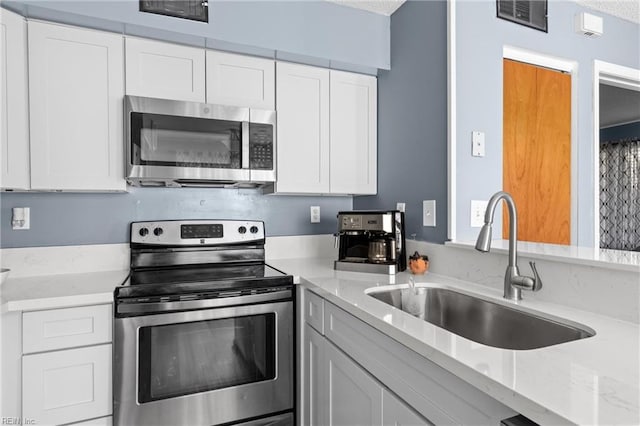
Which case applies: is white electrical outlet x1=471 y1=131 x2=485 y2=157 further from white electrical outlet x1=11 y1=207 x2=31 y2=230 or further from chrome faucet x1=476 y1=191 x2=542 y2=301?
white electrical outlet x1=11 y1=207 x2=31 y2=230

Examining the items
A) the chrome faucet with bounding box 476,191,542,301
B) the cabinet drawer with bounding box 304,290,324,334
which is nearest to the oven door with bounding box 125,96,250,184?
the cabinet drawer with bounding box 304,290,324,334

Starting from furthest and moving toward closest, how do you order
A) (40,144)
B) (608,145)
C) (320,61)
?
(608,145), (320,61), (40,144)

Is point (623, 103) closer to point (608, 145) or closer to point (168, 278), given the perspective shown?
point (608, 145)

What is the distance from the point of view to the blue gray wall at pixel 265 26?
1.74 meters

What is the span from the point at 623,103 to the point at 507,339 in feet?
12.6

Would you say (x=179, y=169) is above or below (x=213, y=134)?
below

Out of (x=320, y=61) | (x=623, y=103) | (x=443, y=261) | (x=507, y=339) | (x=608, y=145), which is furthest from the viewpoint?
(x=608, y=145)

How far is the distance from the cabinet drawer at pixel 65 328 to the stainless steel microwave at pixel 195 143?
0.66 meters

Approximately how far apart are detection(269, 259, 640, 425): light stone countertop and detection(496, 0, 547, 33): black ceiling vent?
60.9 inches

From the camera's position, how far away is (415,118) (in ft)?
6.89

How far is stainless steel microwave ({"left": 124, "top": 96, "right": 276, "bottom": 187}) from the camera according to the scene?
1.85 m

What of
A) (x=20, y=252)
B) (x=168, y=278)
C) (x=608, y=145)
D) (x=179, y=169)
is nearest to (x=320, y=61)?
(x=179, y=169)

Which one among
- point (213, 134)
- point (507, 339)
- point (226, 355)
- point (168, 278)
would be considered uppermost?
point (213, 134)

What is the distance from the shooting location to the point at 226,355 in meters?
1.74
